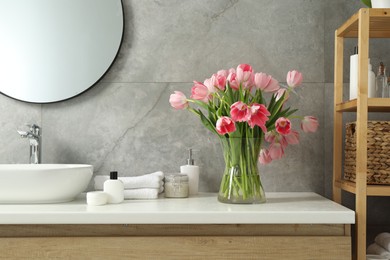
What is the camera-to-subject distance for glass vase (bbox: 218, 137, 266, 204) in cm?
177

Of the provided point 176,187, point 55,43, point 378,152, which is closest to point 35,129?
point 55,43

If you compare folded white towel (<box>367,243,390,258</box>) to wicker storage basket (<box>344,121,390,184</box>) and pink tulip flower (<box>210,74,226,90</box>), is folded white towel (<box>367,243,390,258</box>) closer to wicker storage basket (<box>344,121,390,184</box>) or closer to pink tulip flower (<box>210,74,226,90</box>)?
wicker storage basket (<box>344,121,390,184</box>)

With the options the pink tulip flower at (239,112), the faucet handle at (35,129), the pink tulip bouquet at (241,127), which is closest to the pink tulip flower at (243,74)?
the pink tulip bouquet at (241,127)

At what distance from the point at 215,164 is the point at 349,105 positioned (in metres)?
0.65

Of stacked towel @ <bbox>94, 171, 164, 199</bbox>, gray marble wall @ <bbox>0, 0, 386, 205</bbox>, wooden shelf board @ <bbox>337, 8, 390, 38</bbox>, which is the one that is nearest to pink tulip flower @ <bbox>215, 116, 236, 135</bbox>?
stacked towel @ <bbox>94, 171, 164, 199</bbox>

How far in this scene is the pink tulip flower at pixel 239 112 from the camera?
167 cm

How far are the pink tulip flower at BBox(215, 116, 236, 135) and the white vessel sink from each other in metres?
0.51

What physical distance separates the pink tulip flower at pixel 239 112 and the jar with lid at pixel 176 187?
16.3 inches

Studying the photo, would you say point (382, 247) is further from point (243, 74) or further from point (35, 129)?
point (35, 129)

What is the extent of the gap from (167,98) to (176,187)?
44cm

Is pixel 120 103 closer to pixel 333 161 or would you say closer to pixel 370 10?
pixel 333 161

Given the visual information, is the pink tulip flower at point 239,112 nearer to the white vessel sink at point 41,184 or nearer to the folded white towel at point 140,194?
the folded white towel at point 140,194

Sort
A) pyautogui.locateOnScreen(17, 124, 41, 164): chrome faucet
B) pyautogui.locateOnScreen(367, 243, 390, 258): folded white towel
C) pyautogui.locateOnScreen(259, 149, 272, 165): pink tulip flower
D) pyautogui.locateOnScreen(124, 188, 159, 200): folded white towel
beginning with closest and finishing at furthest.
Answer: pyautogui.locateOnScreen(367, 243, 390, 258): folded white towel, pyautogui.locateOnScreen(124, 188, 159, 200): folded white towel, pyautogui.locateOnScreen(259, 149, 272, 165): pink tulip flower, pyautogui.locateOnScreen(17, 124, 41, 164): chrome faucet

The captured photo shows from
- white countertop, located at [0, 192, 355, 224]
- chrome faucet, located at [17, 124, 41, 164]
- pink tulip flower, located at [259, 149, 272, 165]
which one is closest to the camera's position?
white countertop, located at [0, 192, 355, 224]
